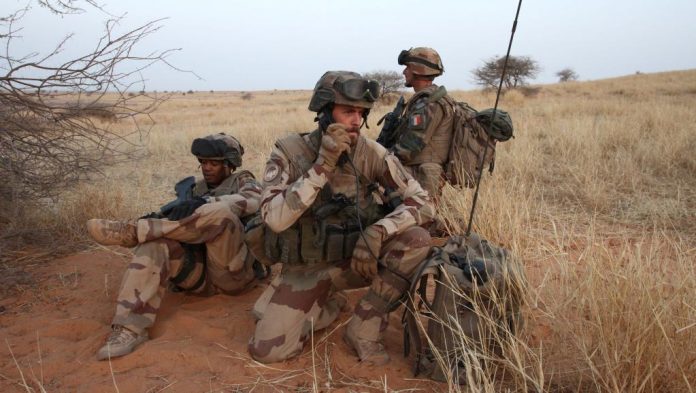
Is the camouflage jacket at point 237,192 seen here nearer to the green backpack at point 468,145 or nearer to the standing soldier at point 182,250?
the standing soldier at point 182,250

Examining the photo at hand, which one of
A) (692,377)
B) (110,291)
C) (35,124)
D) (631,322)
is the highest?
(35,124)

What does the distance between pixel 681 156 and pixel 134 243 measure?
22.1ft

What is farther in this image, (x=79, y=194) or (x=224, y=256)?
(x=79, y=194)

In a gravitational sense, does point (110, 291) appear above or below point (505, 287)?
below

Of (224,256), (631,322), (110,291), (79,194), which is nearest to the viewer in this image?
(631,322)

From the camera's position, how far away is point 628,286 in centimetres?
205

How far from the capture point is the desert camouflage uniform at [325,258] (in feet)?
8.70

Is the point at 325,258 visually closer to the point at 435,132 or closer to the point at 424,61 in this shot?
the point at 435,132

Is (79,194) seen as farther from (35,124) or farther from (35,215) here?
(35,124)

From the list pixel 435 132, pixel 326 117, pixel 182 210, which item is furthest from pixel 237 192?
pixel 435 132

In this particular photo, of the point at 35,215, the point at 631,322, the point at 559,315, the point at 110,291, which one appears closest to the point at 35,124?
the point at 35,215

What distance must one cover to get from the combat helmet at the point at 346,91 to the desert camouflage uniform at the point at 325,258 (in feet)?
0.89

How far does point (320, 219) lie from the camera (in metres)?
2.88

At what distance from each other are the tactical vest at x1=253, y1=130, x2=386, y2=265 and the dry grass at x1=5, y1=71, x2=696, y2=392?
3.44ft
